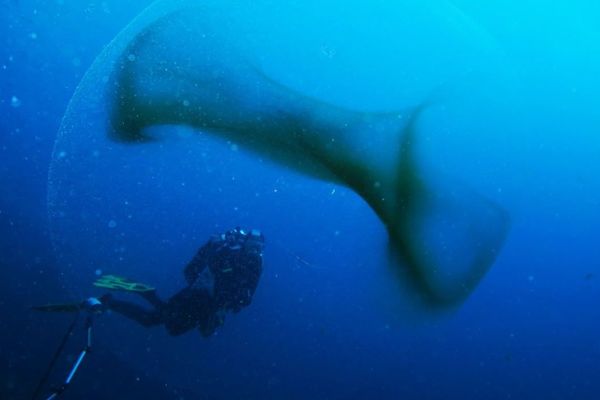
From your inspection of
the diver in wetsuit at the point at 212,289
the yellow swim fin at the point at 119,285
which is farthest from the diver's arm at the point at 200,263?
the yellow swim fin at the point at 119,285

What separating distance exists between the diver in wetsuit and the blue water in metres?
A: 1.14

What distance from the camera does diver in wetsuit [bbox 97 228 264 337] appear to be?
4816 mm

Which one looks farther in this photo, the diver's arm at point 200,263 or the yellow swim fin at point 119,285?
the diver's arm at point 200,263

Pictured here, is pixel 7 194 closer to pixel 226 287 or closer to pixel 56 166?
pixel 56 166

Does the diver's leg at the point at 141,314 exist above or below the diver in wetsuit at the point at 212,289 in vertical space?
below

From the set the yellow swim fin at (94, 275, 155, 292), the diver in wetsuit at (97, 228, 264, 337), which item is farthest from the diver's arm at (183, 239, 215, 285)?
the yellow swim fin at (94, 275, 155, 292)

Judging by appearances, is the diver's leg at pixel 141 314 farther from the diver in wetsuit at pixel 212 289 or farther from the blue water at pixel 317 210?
the blue water at pixel 317 210

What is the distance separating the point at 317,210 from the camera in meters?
18.1

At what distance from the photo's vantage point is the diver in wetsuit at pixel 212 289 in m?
4.82

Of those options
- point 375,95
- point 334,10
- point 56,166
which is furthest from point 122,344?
point 334,10

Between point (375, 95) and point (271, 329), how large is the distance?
444 inches

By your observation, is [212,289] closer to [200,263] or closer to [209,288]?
[209,288]

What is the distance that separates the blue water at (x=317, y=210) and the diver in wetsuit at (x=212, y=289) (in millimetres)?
1144

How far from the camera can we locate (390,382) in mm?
17625
